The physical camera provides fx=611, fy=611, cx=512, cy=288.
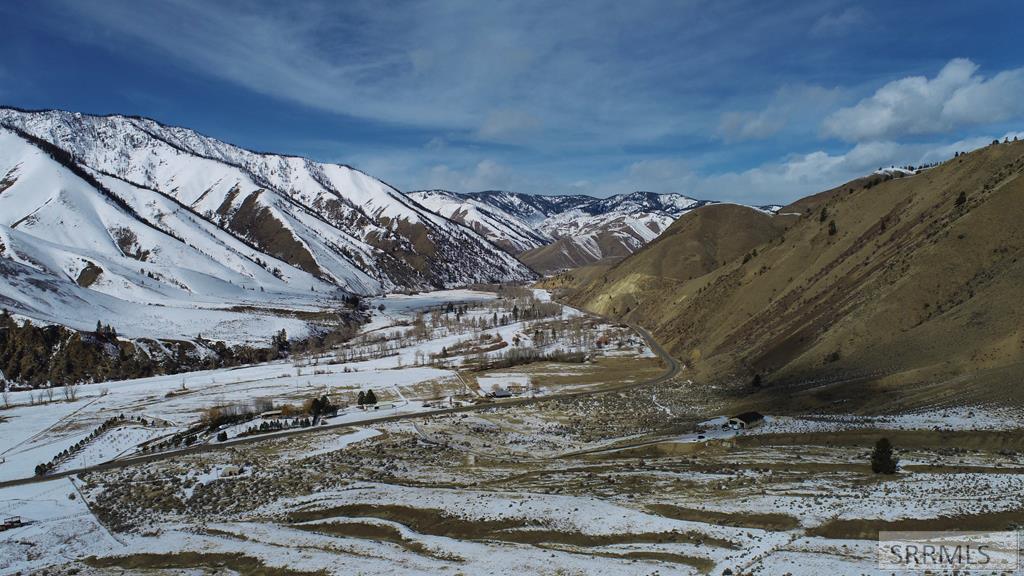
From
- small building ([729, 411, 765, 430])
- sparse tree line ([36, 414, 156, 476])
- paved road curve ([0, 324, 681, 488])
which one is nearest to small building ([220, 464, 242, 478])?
paved road curve ([0, 324, 681, 488])

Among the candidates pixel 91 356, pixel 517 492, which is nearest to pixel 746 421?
pixel 517 492

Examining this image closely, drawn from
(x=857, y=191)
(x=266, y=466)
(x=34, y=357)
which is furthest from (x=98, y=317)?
(x=857, y=191)

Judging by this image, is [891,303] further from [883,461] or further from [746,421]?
[883,461]

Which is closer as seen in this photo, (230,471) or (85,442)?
(230,471)

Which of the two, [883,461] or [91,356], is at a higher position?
[91,356]

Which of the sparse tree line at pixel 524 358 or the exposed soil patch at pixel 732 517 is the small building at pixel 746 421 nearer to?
the exposed soil patch at pixel 732 517

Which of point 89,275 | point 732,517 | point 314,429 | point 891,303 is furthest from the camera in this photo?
point 89,275
